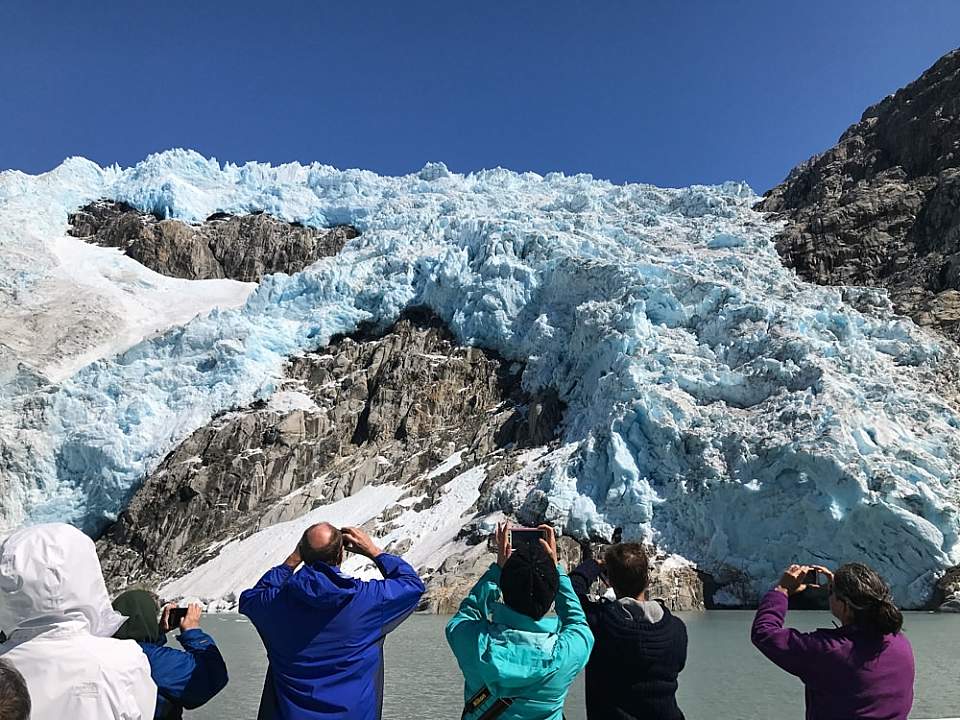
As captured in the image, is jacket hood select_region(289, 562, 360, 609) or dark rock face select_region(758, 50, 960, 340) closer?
jacket hood select_region(289, 562, 360, 609)

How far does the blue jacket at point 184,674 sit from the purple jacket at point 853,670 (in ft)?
6.10

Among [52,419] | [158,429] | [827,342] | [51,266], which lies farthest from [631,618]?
[51,266]

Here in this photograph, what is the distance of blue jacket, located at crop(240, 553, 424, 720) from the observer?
8.47 feet

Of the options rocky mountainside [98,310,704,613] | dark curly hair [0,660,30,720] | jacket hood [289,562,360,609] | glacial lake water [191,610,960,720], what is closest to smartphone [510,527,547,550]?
jacket hood [289,562,360,609]

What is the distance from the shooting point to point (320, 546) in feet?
8.68

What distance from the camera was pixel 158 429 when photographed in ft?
114

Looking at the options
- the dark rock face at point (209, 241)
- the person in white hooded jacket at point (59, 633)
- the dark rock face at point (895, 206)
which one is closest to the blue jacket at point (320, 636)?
the person in white hooded jacket at point (59, 633)

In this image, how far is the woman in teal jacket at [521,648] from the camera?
92.3 inches

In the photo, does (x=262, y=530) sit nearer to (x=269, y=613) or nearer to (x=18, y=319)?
(x=18, y=319)

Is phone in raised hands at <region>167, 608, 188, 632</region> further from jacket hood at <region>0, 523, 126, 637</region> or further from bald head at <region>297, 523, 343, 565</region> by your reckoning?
jacket hood at <region>0, 523, 126, 637</region>

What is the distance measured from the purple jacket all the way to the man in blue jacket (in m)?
1.37

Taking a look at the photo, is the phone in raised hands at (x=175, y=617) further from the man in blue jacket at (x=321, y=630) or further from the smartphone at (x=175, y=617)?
the man in blue jacket at (x=321, y=630)

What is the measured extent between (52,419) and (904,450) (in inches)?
1318

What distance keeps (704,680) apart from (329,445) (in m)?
26.4
